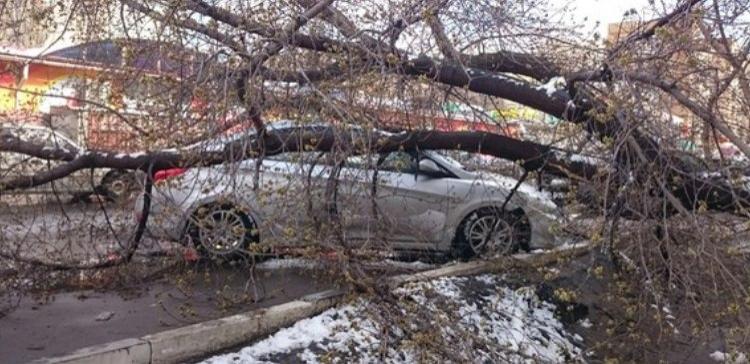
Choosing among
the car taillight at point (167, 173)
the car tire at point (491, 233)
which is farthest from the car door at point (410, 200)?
the car taillight at point (167, 173)

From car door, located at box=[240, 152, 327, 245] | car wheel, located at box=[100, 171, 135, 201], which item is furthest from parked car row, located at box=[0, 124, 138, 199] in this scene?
car door, located at box=[240, 152, 327, 245]

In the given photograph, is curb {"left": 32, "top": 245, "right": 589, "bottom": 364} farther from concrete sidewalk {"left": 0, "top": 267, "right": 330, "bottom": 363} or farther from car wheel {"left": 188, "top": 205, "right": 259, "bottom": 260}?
car wheel {"left": 188, "top": 205, "right": 259, "bottom": 260}

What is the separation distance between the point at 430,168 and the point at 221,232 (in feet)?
10.4

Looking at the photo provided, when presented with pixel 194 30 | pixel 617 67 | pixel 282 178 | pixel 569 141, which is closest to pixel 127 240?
pixel 282 178

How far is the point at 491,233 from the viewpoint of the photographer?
8.68 m

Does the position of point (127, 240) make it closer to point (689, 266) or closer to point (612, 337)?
point (612, 337)

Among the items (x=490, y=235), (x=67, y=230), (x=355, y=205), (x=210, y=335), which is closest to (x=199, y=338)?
(x=210, y=335)

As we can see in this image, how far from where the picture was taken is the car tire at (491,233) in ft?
28.1

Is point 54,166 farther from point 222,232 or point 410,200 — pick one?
point 410,200

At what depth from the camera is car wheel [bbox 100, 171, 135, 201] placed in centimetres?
717

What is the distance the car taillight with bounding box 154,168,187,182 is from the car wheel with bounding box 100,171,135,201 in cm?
49

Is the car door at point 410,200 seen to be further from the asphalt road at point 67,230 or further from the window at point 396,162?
the asphalt road at point 67,230

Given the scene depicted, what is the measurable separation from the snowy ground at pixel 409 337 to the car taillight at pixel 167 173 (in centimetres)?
171

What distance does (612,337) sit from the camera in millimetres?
6426
